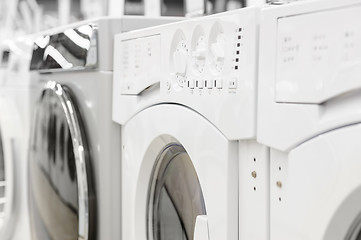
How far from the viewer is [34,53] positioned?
4.80 feet

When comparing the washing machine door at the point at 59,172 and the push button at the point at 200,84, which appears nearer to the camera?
the push button at the point at 200,84

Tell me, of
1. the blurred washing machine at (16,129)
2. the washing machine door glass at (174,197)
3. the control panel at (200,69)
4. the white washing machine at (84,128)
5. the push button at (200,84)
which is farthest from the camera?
the blurred washing machine at (16,129)

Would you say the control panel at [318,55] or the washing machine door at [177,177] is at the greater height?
the control panel at [318,55]

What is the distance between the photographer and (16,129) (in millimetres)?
1600

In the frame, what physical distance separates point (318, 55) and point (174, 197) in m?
0.51

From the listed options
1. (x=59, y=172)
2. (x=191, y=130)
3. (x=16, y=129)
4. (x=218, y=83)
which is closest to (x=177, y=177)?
(x=191, y=130)

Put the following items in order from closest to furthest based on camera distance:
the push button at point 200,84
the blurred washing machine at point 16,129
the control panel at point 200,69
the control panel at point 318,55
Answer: the control panel at point 318,55, the control panel at point 200,69, the push button at point 200,84, the blurred washing machine at point 16,129

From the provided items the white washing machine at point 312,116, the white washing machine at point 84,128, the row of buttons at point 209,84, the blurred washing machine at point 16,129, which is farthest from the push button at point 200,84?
the blurred washing machine at point 16,129

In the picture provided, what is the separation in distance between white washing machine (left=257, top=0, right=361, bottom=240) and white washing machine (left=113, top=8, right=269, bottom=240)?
0.04 m

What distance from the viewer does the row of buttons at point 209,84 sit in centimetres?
73

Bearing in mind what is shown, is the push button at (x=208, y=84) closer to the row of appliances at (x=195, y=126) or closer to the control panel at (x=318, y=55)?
the row of appliances at (x=195, y=126)

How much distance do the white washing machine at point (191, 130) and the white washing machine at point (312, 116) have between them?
0.04 metres

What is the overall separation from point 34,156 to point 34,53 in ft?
0.92

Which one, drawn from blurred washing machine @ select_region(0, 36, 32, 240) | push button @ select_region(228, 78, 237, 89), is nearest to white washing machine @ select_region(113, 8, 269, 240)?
push button @ select_region(228, 78, 237, 89)
